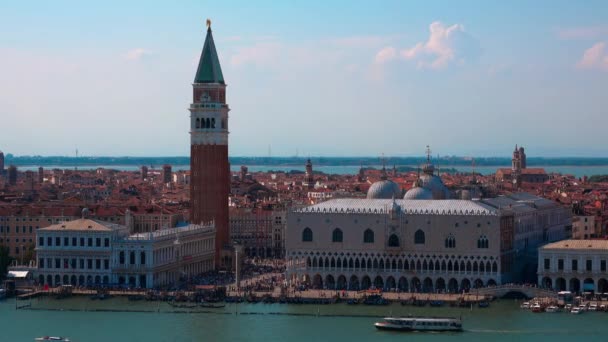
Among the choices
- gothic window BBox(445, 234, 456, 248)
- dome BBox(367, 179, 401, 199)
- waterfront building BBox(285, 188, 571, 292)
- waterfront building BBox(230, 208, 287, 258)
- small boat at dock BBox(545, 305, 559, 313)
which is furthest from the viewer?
waterfront building BBox(230, 208, 287, 258)

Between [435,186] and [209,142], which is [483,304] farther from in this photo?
[209,142]

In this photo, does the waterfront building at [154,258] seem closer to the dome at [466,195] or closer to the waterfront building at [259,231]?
the dome at [466,195]

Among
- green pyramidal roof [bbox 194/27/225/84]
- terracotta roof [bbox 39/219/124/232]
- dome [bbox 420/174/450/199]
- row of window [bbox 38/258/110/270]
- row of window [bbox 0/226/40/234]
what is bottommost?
row of window [bbox 38/258/110/270]

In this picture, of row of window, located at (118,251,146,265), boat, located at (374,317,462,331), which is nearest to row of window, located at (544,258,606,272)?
boat, located at (374,317,462,331)

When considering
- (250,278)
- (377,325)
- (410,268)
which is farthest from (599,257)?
(250,278)

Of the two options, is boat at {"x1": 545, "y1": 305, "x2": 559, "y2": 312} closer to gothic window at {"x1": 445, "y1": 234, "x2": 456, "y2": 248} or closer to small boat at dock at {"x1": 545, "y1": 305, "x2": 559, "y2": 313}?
small boat at dock at {"x1": 545, "y1": 305, "x2": 559, "y2": 313}

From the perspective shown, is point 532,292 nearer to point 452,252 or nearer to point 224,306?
point 452,252
